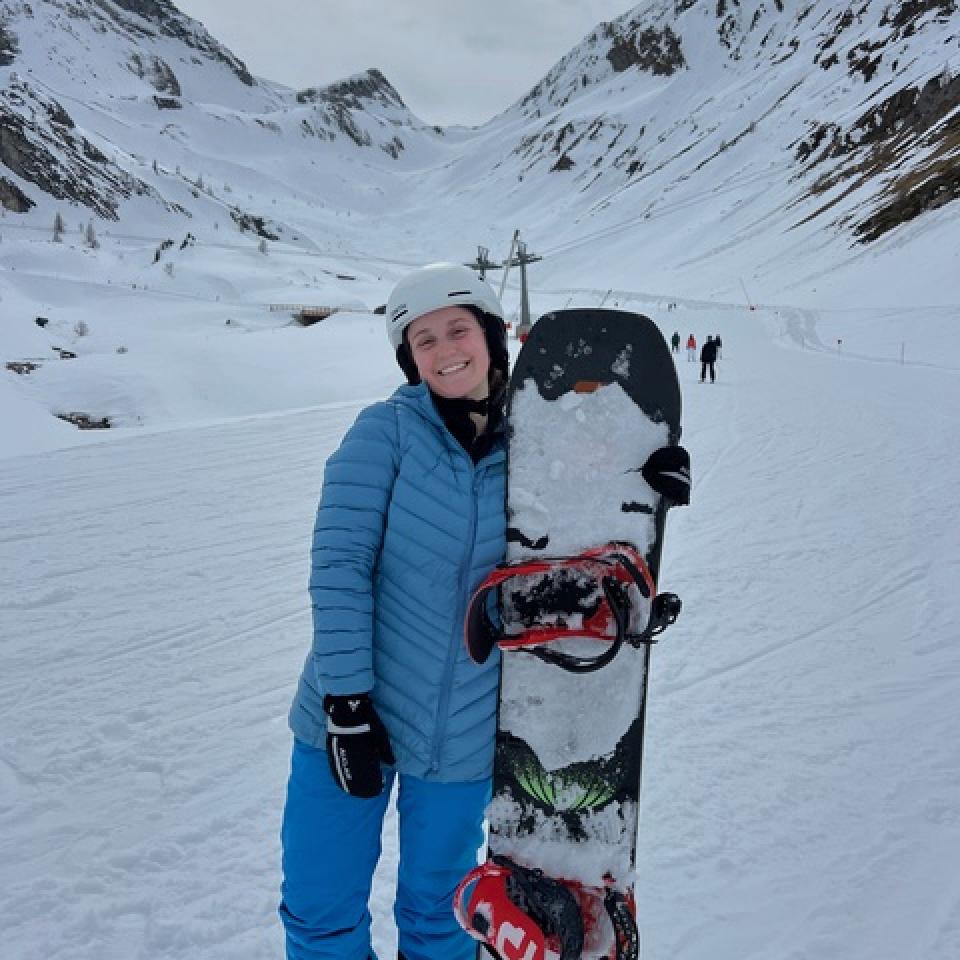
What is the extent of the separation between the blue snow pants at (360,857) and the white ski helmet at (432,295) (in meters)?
1.19

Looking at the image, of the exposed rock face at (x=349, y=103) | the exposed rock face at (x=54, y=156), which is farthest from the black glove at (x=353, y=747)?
the exposed rock face at (x=349, y=103)

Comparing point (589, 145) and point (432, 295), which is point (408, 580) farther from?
point (589, 145)

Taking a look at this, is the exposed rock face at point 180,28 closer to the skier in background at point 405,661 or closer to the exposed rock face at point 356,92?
the exposed rock face at point 356,92

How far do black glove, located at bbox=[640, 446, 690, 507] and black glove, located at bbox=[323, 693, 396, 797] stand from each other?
0.94 meters

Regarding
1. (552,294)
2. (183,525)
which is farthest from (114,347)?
(552,294)

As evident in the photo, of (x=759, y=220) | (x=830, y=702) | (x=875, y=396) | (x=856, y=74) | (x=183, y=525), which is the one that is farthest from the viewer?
(x=856, y=74)

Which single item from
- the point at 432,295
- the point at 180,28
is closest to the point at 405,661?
the point at 432,295

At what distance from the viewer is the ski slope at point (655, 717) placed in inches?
90.0

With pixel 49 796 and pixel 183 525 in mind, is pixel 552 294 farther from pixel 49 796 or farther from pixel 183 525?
pixel 49 796

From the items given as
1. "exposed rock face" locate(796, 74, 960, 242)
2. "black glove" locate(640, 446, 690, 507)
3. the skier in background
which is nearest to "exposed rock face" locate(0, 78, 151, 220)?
"exposed rock face" locate(796, 74, 960, 242)

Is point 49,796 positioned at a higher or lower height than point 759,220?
lower

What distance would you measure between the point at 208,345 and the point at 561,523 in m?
17.2

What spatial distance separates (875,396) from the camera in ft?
39.8

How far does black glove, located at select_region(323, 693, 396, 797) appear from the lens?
1606 millimetres
